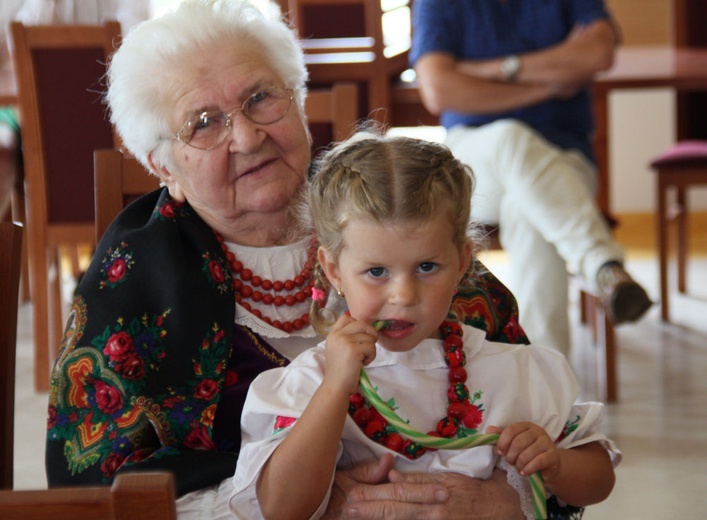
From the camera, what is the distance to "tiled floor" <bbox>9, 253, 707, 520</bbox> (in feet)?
8.20

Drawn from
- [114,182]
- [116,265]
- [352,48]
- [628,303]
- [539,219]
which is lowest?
[628,303]

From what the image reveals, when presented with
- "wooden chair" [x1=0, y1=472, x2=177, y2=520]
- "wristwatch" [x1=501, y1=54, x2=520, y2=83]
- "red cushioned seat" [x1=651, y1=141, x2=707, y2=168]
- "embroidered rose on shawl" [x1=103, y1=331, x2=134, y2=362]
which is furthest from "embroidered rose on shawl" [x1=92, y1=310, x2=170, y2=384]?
"red cushioned seat" [x1=651, y1=141, x2=707, y2=168]

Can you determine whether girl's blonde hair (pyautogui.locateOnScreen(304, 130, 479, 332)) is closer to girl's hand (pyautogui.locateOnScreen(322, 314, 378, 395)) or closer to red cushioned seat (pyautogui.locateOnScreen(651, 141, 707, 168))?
girl's hand (pyautogui.locateOnScreen(322, 314, 378, 395))

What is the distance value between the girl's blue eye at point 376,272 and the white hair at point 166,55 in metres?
0.52

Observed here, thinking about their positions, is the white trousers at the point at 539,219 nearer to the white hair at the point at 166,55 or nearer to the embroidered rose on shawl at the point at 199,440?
the white hair at the point at 166,55

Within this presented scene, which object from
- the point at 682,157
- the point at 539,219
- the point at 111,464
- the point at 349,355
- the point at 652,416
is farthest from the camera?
the point at 682,157

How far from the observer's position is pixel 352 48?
4.12m

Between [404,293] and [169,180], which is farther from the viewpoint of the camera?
[169,180]

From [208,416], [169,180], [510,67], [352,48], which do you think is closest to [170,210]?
[169,180]

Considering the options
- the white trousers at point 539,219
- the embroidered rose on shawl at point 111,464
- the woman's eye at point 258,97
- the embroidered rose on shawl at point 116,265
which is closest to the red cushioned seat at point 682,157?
the white trousers at point 539,219

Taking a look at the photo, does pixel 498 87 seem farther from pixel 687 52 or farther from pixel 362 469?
pixel 362 469

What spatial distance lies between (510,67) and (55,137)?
1.57m

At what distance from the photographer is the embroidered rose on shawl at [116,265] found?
1474mm

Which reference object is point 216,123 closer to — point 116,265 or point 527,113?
point 116,265
